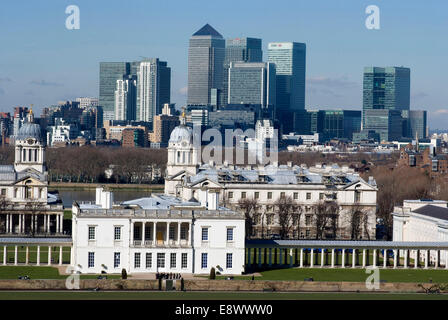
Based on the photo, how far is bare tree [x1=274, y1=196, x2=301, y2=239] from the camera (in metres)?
95.2

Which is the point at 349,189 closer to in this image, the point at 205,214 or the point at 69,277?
the point at 205,214

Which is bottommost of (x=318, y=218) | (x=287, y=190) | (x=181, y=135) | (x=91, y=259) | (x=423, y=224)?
(x=318, y=218)

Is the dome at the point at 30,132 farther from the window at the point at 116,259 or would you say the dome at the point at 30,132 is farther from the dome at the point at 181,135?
the window at the point at 116,259

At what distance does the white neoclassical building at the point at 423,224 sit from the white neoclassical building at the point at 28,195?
24.4 meters

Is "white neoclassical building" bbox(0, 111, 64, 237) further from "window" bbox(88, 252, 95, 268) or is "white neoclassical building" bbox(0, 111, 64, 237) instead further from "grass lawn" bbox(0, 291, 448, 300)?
"grass lawn" bbox(0, 291, 448, 300)

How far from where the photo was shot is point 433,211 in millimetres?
86375

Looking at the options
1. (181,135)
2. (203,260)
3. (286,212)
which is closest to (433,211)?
(286,212)

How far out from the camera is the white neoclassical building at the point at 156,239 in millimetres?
69062

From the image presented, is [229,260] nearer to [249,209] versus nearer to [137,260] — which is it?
[137,260]

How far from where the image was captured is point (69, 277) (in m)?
63.4

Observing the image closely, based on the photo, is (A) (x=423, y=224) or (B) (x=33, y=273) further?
(A) (x=423, y=224)

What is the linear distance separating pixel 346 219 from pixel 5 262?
34802 mm

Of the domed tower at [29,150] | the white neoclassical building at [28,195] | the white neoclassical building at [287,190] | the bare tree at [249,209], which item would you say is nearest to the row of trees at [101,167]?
the domed tower at [29,150]

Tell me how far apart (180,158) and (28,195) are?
1495cm
